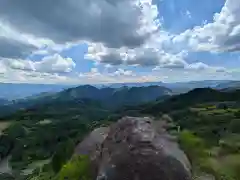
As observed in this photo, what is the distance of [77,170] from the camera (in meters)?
11.0

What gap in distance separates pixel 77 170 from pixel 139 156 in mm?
2580

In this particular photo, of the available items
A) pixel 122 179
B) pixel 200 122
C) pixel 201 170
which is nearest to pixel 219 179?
pixel 201 170

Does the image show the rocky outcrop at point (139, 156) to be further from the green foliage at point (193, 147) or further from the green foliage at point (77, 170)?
the green foliage at point (193, 147)

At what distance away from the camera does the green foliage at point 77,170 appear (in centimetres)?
1073

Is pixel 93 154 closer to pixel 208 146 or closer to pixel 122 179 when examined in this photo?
pixel 122 179

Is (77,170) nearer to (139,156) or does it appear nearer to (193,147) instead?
(139,156)

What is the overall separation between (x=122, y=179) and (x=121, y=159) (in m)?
0.66

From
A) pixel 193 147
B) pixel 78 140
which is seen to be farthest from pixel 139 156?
pixel 78 140

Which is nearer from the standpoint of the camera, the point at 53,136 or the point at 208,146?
the point at 208,146

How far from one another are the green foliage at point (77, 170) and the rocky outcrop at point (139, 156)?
0.29 metres

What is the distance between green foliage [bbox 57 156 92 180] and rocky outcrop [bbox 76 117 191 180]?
0.29 meters

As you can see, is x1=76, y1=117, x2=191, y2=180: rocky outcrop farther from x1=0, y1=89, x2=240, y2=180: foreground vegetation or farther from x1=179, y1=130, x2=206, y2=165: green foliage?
x1=0, y1=89, x2=240, y2=180: foreground vegetation

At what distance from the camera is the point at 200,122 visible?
136000 mm

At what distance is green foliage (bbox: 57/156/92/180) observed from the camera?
10727 millimetres
